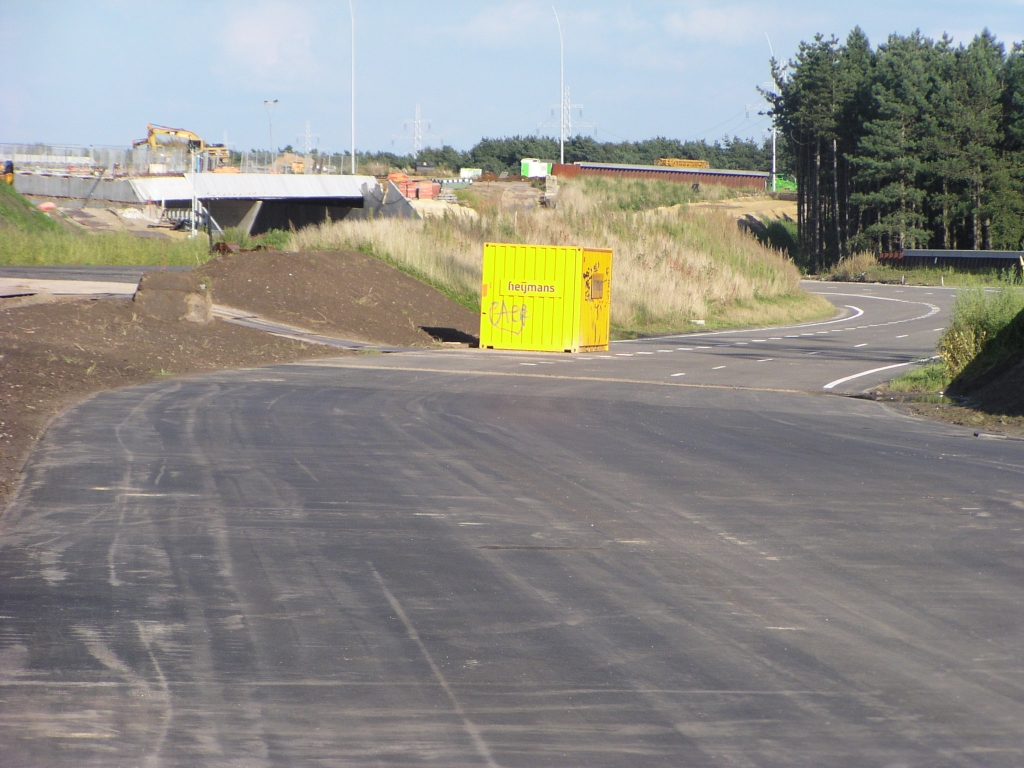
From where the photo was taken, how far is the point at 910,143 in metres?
74.0

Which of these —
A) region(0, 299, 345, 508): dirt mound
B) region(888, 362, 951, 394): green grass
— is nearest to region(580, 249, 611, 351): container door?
region(0, 299, 345, 508): dirt mound

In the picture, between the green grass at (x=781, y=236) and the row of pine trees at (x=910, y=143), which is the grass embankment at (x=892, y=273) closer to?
the row of pine trees at (x=910, y=143)

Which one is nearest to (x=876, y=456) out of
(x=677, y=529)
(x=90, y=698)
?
(x=677, y=529)

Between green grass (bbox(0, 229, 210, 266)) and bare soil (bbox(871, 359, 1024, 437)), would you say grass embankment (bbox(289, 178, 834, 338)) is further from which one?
bare soil (bbox(871, 359, 1024, 437))

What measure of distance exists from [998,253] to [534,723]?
6787 cm

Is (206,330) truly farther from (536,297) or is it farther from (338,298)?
(536,297)

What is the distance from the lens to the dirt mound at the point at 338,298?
83.3ft

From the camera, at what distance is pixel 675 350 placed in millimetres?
26281

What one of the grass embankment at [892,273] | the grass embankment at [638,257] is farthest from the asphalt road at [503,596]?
the grass embankment at [892,273]

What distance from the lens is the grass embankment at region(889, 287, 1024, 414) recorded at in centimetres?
1748

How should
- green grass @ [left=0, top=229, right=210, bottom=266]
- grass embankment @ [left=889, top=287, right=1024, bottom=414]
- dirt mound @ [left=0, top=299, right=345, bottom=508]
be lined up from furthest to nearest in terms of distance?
1. green grass @ [left=0, top=229, right=210, bottom=266]
2. grass embankment @ [left=889, top=287, right=1024, bottom=414]
3. dirt mound @ [left=0, top=299, right=345, bottom=508]

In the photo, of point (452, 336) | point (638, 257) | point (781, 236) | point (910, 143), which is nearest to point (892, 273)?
point (910, 143)

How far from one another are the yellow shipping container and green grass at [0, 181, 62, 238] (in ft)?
84.7

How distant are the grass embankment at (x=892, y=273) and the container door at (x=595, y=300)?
43.6 m
